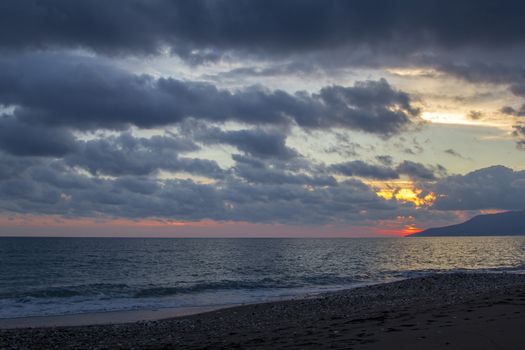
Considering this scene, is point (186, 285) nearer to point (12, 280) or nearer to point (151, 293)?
point (151, 293)

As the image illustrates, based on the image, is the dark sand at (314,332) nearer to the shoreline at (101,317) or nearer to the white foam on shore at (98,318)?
the shoreline at (101,317)

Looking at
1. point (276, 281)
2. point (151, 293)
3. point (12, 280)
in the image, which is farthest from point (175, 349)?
point (12, 280)

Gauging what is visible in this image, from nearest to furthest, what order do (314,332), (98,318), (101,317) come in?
1. (314,332)
2. (98,318)
3. (101,317)

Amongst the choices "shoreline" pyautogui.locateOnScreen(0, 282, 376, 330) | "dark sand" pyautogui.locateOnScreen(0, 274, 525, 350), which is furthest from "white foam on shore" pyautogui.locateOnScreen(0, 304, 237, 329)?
"dark sand" pyautogui.locateOnScreen(0, 274, 525, 350)

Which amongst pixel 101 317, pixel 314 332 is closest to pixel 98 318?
pixel 101 317

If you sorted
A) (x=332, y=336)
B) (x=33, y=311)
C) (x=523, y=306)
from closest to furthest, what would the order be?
1. (x=332, y=336)
2. (x=523, y=306)
3. (x=33, y=311)

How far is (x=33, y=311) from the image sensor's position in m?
32.0

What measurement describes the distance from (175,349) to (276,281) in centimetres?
3817

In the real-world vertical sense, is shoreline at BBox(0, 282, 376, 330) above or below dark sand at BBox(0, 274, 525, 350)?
below

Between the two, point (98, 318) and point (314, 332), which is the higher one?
point (314, 332)

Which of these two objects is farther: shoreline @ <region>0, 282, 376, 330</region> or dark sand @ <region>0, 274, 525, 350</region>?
shoreline @ <region>0, 282, 376, 330</region>

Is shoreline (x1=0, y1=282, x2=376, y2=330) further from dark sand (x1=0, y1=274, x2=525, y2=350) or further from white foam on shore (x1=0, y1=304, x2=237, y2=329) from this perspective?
dark sand (x1=0, y1=274, x2=525, y2=350)

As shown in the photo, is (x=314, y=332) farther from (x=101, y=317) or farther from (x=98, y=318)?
(x=101, y=317)

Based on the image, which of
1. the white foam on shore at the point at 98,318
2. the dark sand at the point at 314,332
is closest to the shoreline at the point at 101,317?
the white foam on shore at the point at 98,318
